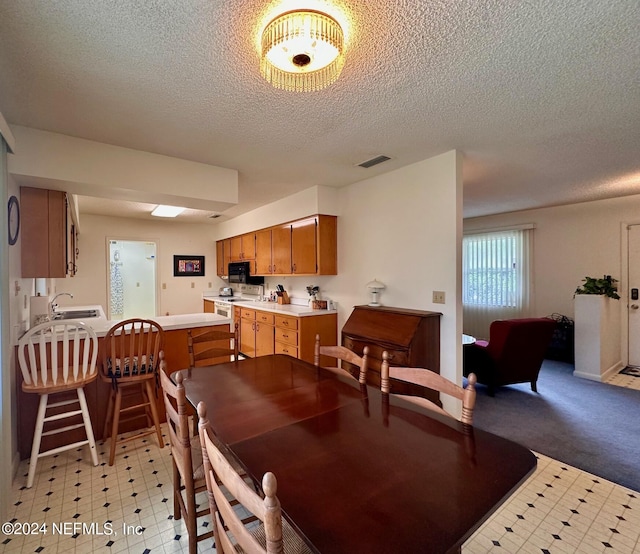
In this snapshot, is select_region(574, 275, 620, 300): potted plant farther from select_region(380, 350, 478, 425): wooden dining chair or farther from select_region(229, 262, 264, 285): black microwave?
select_region(229, 262, 264, 285): black microwave

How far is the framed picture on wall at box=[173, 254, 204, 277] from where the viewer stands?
20.7 feet

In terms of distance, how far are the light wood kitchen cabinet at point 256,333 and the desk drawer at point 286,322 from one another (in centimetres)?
23

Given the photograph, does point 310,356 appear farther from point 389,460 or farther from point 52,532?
point 389,460

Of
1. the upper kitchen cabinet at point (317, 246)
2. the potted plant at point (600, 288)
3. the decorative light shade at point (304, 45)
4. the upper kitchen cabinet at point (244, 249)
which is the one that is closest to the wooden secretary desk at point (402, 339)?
the upper kitchen cabinet at point (317, 246)

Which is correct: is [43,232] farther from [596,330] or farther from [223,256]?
[596,330]

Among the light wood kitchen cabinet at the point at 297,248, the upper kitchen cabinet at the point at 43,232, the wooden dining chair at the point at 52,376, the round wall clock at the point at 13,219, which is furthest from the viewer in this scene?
the light wood kitchen cabinet at the point at 297,248

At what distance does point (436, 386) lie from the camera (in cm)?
156

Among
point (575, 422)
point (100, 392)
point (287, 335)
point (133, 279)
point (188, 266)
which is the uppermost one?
point (188, 266)

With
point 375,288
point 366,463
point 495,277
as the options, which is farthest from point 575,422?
point 495,277

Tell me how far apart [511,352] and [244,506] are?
3548 mm

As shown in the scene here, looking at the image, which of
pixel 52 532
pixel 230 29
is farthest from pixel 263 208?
pixel 52 532

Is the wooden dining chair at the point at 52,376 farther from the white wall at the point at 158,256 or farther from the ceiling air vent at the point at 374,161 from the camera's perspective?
the white wall at the point at 158,256

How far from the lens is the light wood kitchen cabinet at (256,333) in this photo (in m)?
4.51

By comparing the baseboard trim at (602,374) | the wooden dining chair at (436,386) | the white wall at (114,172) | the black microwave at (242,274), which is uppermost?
the white wall at (114,172)
